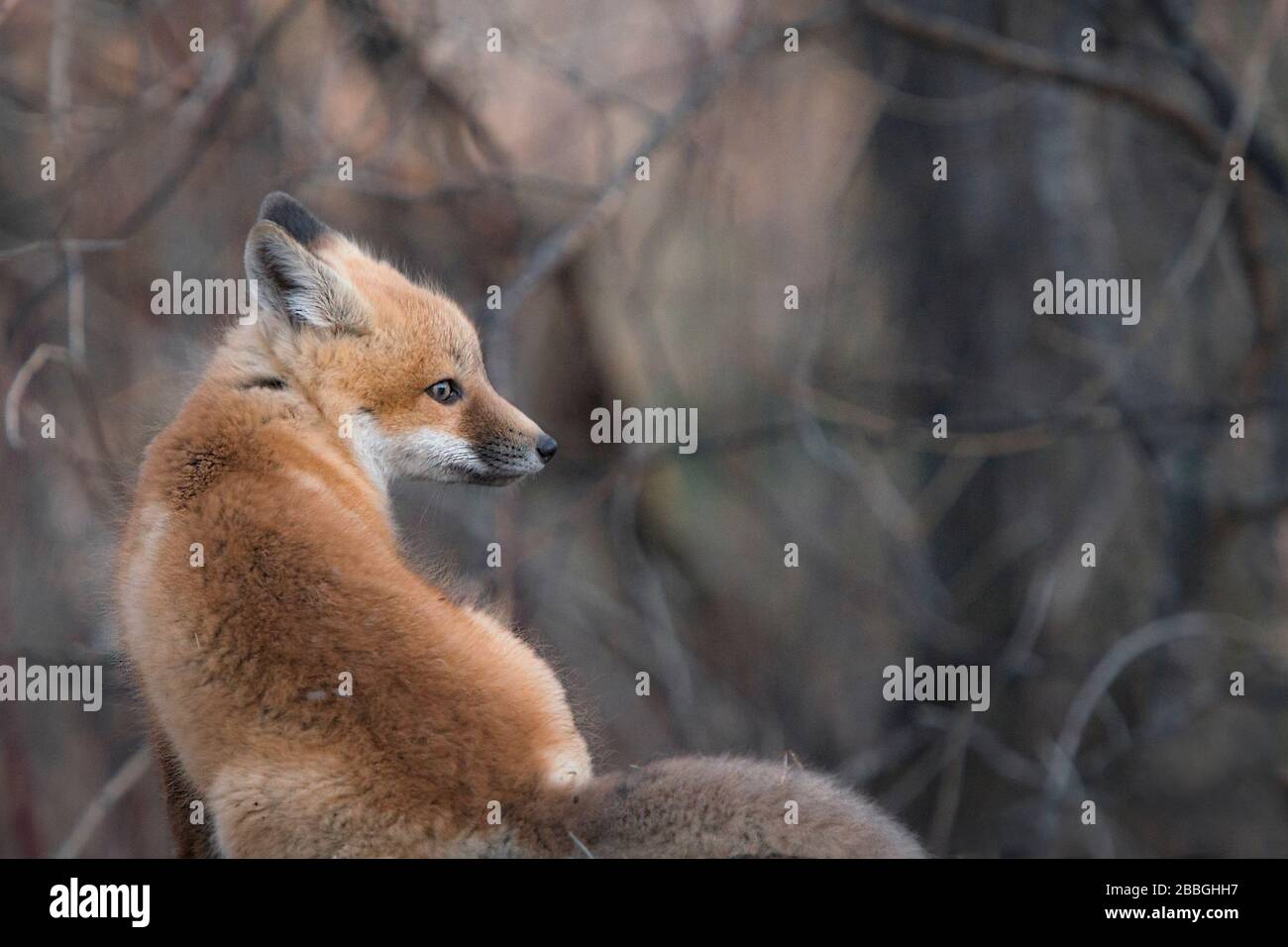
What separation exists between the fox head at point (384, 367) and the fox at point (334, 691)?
17mm

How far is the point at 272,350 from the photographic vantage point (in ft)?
13.4

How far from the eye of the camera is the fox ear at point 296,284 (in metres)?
4.06

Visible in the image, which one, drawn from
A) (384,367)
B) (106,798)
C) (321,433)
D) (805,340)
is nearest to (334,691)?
(321,433)

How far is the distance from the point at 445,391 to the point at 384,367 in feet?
0.76

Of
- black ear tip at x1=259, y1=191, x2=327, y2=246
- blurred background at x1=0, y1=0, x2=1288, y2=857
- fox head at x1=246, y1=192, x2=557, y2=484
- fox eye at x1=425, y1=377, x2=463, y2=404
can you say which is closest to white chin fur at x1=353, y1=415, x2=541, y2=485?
fox head at x1=246, y1=192, x2=557, y2=484

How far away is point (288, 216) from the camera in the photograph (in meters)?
4.56

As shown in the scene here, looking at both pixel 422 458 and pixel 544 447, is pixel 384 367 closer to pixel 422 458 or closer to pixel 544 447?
pixel 422 458

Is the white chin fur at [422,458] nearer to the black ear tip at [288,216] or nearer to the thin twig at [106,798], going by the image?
the black ear tip at [288,216]

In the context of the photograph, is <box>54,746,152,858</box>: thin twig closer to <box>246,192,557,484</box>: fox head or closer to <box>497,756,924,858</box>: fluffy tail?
<box>246,192,557,484</box>: fox head

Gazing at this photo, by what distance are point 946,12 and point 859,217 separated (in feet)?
5.10

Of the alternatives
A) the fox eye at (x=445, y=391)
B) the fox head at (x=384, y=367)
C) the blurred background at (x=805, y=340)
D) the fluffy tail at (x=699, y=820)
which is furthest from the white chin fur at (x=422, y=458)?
the blurred background at (x=805, y=340)

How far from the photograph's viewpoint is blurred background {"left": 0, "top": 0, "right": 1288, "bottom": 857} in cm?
755
